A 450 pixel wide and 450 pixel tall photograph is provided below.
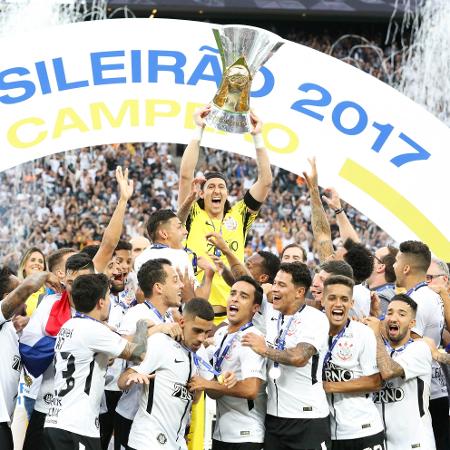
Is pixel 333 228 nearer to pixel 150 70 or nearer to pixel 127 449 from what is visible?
pixel 150 70

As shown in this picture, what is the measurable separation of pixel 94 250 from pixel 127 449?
6.93 feet

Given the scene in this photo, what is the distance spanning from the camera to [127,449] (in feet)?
22.1

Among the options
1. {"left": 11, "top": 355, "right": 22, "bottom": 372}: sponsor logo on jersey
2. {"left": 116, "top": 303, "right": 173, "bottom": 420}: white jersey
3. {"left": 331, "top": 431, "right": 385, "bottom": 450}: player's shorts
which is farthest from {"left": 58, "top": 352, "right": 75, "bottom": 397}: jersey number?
{"left": 331, "top": 431, "right": 385, "bottom": 450}: player's shorts

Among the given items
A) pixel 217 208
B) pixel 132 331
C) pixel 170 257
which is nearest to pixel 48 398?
pixel 132 331

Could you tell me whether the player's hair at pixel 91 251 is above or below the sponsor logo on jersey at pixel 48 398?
above

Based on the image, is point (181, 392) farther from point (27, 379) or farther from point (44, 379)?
point (27, 379)

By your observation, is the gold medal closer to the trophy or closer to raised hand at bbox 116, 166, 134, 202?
raised hand at bbox 116, 166, 134, 202

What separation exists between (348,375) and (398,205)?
2031mm

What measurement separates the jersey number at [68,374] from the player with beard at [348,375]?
1693 mm

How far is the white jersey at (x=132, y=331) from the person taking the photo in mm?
6973

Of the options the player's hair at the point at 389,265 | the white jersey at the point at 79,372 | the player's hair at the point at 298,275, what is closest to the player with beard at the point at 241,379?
the player's hair at the point at 298,275

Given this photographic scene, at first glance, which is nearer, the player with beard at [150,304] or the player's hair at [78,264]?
the player with beard at [150,304]

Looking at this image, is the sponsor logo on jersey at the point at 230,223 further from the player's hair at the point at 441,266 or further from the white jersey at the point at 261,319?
the player's hair at the point at 441,266

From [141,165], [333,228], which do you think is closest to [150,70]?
[333,228]
